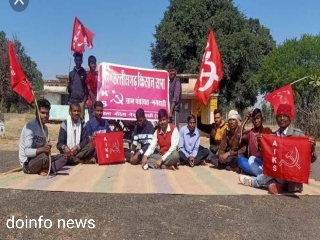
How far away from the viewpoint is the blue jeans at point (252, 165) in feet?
20.6

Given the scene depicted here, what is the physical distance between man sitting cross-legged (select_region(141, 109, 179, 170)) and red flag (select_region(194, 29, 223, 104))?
1482 mm

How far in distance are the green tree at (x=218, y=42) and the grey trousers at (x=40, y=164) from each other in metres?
24.2

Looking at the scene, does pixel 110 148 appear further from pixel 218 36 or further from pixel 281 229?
pixel 218 36

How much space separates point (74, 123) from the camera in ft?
22.7

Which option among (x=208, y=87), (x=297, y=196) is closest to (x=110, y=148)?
(x=208, y=87)

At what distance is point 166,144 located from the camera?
7215mm

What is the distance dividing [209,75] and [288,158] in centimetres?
346

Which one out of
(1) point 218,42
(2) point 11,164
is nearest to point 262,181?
(2) point 11,164

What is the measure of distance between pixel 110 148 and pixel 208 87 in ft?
7.98

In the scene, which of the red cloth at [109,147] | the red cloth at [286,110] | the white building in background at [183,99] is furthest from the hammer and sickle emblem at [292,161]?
the white building in background at [183,99]

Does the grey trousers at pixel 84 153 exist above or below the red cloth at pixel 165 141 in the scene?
below

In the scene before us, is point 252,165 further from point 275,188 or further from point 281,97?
point 281,97

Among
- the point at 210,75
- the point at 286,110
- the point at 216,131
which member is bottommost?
the point at 216,131

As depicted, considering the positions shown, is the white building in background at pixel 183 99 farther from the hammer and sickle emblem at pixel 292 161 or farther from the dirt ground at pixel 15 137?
the hammer and sickle emblem at pixel 292 161
